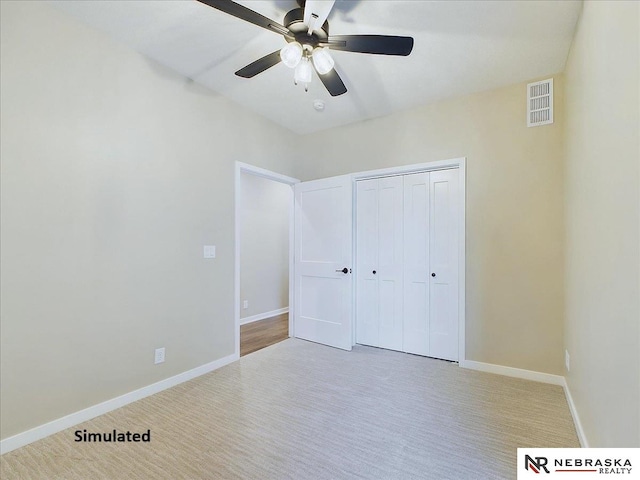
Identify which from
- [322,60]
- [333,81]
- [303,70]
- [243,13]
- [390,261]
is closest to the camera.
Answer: [243,13]

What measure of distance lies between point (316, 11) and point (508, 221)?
2.39m

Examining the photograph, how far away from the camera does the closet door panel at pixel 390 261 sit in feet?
11.4

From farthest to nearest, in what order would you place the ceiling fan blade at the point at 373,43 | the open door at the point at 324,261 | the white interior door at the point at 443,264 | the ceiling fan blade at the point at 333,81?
1. the open door at the point at 324,261
2. the white interior door at the point at 443,264
3. the ceiling fan blade at the point at 333,81
4. the ceiling fan blade at the point at 373,43

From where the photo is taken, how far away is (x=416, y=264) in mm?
3352

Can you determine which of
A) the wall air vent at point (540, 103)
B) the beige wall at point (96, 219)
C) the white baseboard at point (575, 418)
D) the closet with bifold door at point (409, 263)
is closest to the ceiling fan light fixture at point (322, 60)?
the beige wall at point (96, 219)

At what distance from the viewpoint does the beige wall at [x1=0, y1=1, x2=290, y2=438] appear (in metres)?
1.85

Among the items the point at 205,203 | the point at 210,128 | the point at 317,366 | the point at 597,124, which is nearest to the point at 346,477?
the point at 317,366

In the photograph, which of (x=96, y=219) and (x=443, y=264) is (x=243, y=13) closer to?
(x=96, y=219)

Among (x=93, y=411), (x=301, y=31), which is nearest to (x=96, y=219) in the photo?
(x=93, y=411)

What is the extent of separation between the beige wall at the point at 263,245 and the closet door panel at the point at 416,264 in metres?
2.11

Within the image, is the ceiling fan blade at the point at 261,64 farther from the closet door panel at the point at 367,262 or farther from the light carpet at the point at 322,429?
the light carpet at the point at 322,429

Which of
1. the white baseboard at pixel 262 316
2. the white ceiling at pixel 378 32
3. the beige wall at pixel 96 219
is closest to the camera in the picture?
the beige wall at pixel 96 219

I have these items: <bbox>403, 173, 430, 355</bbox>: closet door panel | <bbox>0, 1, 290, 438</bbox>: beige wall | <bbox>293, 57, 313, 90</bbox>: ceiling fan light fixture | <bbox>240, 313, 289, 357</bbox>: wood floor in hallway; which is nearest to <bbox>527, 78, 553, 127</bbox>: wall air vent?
<bbox>403, 173, 430, 355</bbox>: closet door panel

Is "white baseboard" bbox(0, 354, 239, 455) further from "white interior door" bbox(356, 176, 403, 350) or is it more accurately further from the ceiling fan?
the ceiling fan
